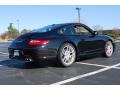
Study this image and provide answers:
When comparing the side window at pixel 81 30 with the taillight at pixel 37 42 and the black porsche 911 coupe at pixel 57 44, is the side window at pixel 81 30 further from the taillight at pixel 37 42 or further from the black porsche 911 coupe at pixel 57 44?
the taillight at pixel 37 42

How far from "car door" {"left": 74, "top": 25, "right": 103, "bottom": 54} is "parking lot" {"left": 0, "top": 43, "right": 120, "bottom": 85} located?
0.42 meters

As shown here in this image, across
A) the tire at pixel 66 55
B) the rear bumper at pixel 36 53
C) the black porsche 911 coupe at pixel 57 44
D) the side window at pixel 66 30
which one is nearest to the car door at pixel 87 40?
the black porsche 911 coupe at pixel 57 44

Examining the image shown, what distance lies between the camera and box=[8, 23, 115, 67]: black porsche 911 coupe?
8.32 meters

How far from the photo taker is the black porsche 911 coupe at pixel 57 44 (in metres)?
8.32

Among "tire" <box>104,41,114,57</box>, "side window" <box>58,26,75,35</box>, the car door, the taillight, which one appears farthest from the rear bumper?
"tire" <box>104,41,114,57</box>

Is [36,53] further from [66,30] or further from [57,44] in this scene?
[66,30]

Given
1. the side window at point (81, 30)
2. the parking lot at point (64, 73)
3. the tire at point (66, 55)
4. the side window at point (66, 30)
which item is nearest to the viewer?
the parking lot at point (64, 73)

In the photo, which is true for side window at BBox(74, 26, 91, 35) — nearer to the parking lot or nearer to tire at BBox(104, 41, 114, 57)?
the parking lot

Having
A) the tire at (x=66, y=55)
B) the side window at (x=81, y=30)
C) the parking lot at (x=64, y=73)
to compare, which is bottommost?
the parking lot at (x=64, y=73)

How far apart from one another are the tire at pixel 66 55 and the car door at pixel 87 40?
375 mm
